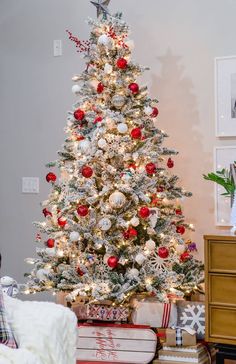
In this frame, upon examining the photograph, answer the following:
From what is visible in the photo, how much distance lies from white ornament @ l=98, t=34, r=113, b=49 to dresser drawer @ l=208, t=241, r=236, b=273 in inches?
53.1

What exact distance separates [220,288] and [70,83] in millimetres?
2096

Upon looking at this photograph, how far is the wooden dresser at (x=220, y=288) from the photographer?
9.61 feet

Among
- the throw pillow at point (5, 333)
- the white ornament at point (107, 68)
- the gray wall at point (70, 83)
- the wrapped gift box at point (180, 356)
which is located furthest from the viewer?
the gray wall at point (70, 83)

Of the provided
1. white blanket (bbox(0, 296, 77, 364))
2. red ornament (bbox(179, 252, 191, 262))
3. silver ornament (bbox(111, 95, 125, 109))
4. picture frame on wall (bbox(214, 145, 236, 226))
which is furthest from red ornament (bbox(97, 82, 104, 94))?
white blanket (bbox(0, 296, 77, 364))

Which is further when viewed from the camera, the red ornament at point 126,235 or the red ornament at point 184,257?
the red ornament at point 184,257

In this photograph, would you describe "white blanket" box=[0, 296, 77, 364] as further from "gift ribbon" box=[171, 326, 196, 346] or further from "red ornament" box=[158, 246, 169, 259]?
"red ornament" box=[158, 246, 169, 259]

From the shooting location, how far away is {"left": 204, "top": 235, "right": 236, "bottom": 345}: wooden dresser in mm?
2930

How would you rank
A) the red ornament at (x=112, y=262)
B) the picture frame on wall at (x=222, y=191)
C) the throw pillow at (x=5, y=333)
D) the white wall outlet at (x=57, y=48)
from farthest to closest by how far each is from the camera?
the white wall outlet at (x=57, y=48), the picture frame on wall at (x=222, y=191), the red ornament at (x=112, y=262), the throw pillow at (x=5, y=333)

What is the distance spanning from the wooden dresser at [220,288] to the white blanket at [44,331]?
0.86 m

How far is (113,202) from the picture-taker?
3.27m

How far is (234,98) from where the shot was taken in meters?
3.80

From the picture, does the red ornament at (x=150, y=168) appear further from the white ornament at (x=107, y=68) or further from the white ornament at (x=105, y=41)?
the white ornament at (x=105, y=41)

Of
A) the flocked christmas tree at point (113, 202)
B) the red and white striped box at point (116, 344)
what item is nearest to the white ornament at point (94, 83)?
the flocked christmas tree at point (113, 202)

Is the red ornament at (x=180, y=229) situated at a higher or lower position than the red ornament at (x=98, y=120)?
lower
